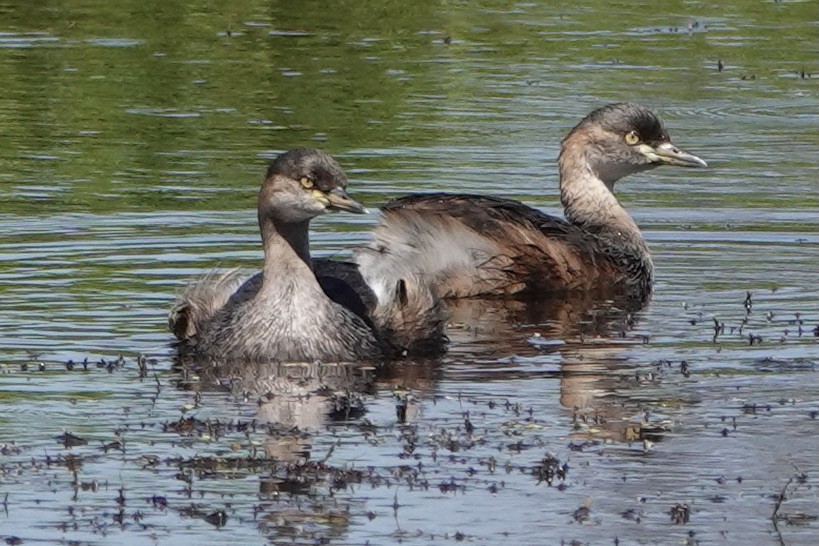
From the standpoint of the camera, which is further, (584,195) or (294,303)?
Result: (584,195)

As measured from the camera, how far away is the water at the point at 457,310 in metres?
8.20

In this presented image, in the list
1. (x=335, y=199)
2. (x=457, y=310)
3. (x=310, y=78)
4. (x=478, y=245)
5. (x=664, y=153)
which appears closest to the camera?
(x=335, y=199)

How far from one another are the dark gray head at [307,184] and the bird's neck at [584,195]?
400 centimetres

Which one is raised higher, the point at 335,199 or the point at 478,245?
the point at 478,245

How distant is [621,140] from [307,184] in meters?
4.45

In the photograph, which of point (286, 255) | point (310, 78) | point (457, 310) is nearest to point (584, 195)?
point (457, 310)

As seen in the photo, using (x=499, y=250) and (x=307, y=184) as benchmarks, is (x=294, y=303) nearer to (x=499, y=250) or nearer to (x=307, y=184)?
(x=307, y=184)

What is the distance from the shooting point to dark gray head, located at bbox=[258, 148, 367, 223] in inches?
427

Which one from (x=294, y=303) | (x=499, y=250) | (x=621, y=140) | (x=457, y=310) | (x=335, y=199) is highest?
(x=621, y=140)

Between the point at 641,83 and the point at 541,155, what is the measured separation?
12.6 ft

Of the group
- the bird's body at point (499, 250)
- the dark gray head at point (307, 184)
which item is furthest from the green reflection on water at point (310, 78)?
the dark gray head at point (307, 184)

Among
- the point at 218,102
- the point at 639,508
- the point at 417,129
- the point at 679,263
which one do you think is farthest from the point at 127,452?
the point at 218,102

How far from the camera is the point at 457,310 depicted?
13.0 meters

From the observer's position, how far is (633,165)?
14.8 meters
